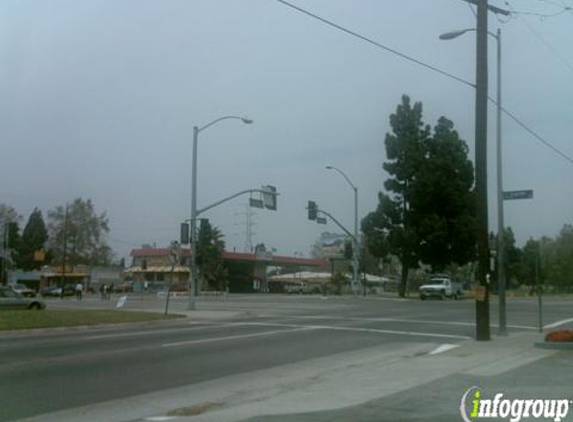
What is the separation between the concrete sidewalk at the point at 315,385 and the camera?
32.7 feet

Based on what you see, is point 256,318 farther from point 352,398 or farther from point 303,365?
point 352,398

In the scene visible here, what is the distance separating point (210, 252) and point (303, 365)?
261 feet

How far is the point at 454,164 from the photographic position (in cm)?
6581

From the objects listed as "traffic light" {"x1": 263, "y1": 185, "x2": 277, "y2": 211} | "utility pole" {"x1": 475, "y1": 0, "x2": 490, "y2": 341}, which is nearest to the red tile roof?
"traffic light" {"x1": 263, "y1": 185, "x2": 277, "y2": 211}

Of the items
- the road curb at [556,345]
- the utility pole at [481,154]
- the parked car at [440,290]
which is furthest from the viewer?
the parked car at [440,290]

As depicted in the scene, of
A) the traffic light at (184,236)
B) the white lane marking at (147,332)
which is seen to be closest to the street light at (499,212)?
the white lane marking at (147,332)

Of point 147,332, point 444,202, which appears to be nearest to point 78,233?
point 444,202

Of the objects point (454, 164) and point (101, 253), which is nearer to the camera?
point (454, 164)

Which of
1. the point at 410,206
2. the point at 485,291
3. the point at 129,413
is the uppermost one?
the point at 410,206

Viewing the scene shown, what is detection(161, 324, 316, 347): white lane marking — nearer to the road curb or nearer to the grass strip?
the grass strip

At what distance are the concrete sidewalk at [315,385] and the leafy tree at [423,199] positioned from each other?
47.1 meters

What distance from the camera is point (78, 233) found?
350 ft

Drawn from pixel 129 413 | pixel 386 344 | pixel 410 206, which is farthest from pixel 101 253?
pixel 129 413

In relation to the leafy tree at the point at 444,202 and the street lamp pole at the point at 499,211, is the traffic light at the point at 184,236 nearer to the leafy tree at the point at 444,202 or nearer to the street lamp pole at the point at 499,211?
the street lamp pole at the point at 499,211
